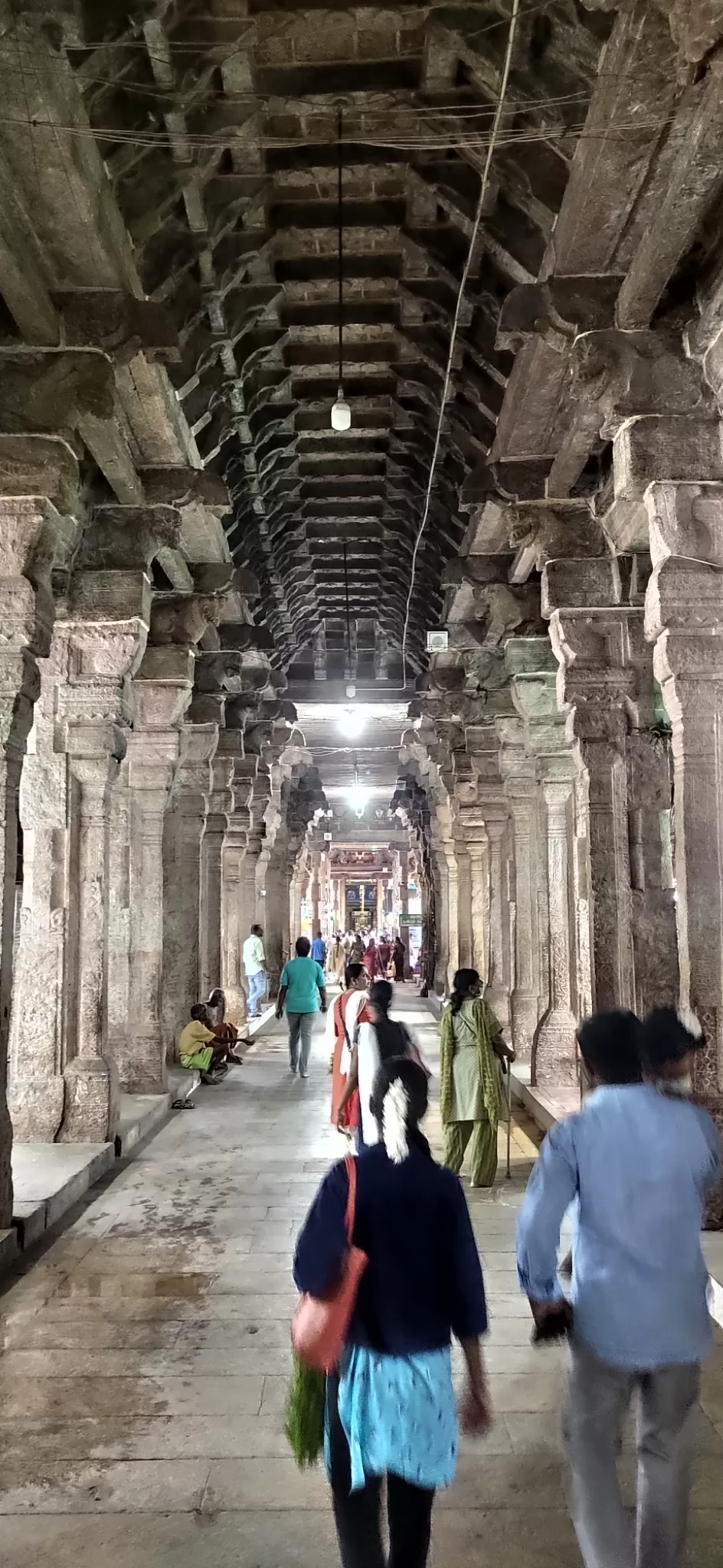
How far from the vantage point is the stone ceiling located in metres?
4.08

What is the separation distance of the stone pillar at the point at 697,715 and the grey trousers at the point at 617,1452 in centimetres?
291

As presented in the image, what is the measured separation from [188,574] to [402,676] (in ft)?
20.4

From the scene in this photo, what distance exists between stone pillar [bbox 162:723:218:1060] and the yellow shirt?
53cm

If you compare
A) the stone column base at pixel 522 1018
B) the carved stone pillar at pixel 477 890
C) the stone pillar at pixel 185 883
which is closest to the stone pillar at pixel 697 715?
the stone column base at pixel 522 1018

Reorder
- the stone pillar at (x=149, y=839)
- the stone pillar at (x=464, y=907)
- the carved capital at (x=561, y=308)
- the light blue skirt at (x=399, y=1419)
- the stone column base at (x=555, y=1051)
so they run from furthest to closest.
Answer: the stone pillar at (x=464, y=907), the stone column base at (x=555, y=1051), the stone pillar at (x=149, y=839), the carved capital at (x=561, y=308), the light blue skirt at (x=399, y=1419)

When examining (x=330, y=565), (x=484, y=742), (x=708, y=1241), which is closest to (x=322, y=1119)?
(x=708, y=1241)

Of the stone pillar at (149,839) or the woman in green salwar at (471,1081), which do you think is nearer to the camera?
the woman in green salwar at (471,1081)

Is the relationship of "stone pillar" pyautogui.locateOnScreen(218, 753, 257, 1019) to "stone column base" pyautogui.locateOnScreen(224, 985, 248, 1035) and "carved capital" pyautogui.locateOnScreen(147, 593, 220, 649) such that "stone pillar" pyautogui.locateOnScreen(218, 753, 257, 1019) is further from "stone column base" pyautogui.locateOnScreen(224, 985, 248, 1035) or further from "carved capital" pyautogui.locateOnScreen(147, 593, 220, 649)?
"carved capital" pyautogui.locateOnScreen(147, 593, 220, 649)

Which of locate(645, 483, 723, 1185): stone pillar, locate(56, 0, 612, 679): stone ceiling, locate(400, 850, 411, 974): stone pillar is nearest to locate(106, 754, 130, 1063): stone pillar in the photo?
locate(56, 0, 612, 679): stone ceiling

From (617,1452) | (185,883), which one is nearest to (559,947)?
(185,883)

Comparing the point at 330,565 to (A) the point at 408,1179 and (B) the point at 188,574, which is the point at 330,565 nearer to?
(B) the point at 188,574

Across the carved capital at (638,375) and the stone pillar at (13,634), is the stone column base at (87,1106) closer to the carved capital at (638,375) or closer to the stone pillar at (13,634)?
the stone pillar at (13,634)

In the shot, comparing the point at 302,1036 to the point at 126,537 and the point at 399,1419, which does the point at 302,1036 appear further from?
the point at 399,1419

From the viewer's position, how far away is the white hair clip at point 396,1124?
6.93ft
